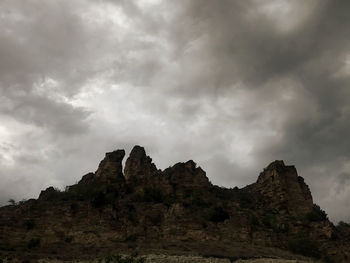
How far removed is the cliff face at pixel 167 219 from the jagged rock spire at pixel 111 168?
0.62 ft

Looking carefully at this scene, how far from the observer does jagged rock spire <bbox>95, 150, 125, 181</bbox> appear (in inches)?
2783

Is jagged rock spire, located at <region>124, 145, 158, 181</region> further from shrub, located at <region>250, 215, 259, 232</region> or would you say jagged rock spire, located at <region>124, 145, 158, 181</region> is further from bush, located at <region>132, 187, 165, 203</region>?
shrub, located at <region>250, 215, 259, 232</region>

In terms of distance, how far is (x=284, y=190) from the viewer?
232 ft

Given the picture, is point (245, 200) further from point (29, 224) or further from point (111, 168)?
point (29, 224)

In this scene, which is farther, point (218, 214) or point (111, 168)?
point (111, 168)

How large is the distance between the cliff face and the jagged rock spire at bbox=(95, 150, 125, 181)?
189mm

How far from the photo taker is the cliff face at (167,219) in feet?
165

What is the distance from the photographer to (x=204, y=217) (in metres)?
57.9

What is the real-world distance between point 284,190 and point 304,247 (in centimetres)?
1716

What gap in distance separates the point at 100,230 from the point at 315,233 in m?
33.5

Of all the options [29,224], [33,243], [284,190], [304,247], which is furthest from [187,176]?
[33,243]

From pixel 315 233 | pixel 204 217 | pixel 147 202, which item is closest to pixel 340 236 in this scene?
pixel 315 233

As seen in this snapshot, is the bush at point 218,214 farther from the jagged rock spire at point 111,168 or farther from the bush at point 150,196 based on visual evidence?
the jagged rock spire at point 111,168

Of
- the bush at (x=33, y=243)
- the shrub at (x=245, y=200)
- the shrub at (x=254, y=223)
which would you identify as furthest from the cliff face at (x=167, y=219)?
the shrub at (x=254, y=223)
